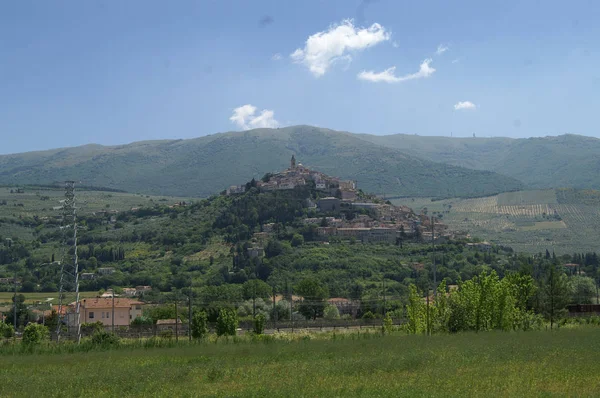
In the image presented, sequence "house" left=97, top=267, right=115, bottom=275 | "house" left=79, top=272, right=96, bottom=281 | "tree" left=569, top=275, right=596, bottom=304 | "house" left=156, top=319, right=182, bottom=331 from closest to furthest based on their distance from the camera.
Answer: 1. "house" left=156, top=319, right=182, bottom=331
2. "tree" left=569, top=275, right=596, bottom=304
3. "house" left=79, top=272, right=96, bottom=281
4. "house" left=97, top=267, right=115, bottom=275

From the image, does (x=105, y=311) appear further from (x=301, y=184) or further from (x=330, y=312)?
(x=301, y=184)

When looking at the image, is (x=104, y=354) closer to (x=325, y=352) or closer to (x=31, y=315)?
→ (x=325, y=352)

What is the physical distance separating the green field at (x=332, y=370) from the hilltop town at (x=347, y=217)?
115 meters

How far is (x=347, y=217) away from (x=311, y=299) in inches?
3206

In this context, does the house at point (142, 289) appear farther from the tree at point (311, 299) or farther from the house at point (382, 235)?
the house at point (382, 235)

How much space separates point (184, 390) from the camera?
20812 mm

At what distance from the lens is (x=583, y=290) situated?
8362cm

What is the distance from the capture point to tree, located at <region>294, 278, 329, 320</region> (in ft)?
273

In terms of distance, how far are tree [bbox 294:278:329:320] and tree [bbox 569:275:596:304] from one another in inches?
1161

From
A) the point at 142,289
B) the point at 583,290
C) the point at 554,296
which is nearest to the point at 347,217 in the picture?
the point at 142,289

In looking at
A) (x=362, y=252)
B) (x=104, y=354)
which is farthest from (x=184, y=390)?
(x=362, y=252)

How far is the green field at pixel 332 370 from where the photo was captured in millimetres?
19984

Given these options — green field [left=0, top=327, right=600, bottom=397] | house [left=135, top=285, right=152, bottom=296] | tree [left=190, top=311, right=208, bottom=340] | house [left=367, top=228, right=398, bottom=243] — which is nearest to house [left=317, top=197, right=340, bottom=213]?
house [left=367, top=228, right=398, bottom=243]

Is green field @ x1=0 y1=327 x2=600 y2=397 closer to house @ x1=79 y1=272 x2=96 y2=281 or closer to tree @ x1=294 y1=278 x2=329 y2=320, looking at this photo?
tree @ x1=294 y1=278 x2=329 y2=320
